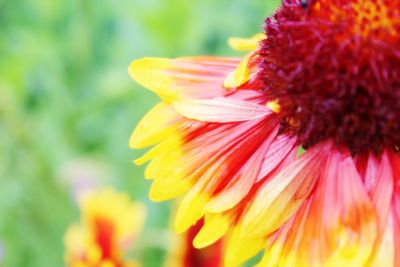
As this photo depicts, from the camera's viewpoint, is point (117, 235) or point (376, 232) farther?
point (117, 235)

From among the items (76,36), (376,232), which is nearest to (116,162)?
(76,36)

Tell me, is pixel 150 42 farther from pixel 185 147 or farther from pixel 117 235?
pixel 185 147

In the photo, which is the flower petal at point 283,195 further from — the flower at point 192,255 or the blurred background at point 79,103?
the blurred background at point 79,103

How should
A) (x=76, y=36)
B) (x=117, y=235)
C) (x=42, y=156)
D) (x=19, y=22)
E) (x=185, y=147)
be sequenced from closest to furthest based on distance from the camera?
(x=185, y=147), (x=117, y=235), (x=42, y=156), (x=76, y=36), (x=19, y=22)

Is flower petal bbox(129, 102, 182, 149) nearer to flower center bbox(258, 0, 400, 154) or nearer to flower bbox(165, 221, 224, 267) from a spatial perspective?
flower center bbox(258, 0, 400, 154)

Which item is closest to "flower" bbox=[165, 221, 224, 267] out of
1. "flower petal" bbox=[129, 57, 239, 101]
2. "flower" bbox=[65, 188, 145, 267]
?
"flower" bbox=[65, 188, 145, 267]

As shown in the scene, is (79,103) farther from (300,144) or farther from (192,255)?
(300,144)
